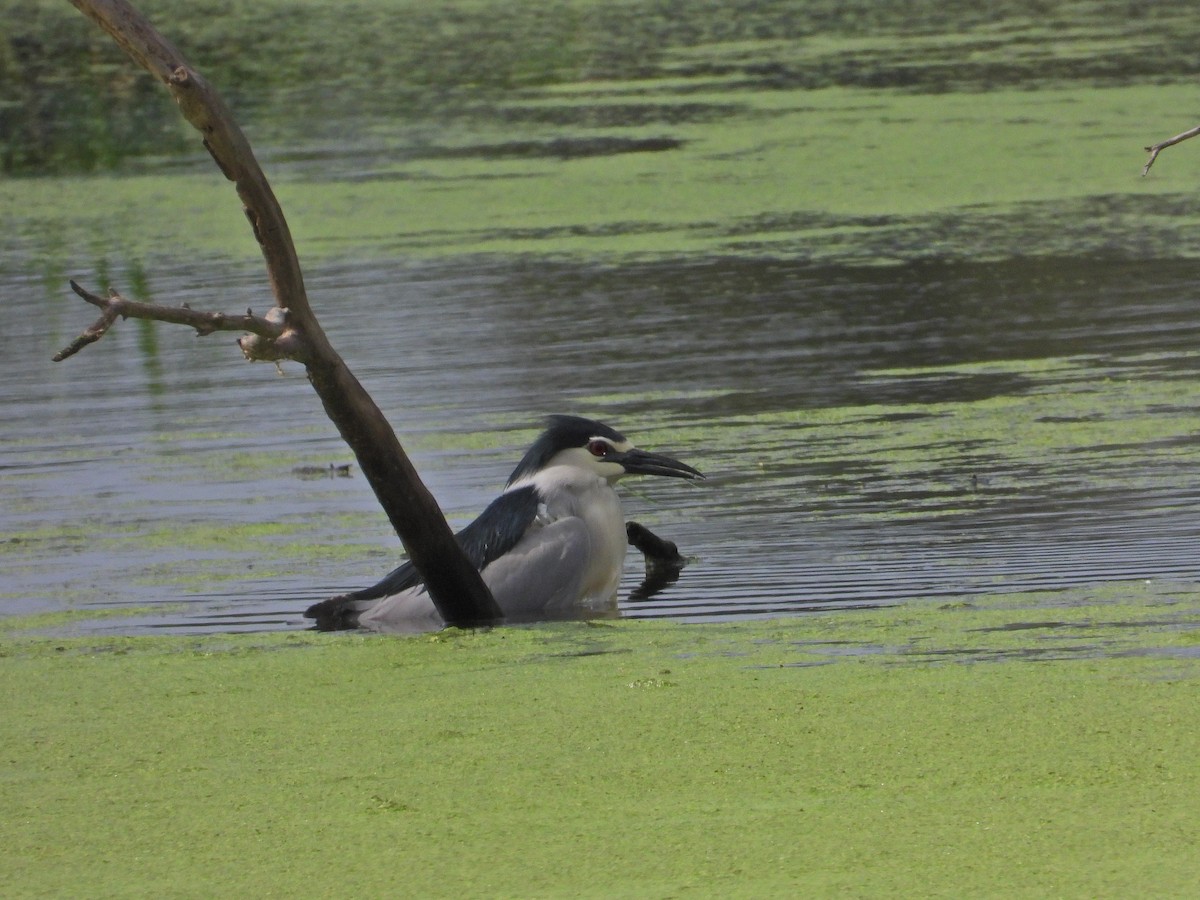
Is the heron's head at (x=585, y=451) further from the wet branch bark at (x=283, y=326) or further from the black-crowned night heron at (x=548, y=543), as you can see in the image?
the wet branch bark at (x=283, y=326)

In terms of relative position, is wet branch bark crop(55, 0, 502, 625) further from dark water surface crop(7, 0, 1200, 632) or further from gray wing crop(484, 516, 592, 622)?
dark water surface crop(7, 0, 1200, 632)

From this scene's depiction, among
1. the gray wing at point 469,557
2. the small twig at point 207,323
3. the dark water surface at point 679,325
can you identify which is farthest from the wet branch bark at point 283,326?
the dark water surface at point 679,325

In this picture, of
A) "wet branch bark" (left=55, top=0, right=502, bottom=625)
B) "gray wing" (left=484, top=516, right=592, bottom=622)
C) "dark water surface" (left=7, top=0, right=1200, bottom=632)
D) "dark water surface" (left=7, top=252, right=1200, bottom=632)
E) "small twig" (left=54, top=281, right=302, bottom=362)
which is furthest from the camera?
"dark water surface" (left=7, top=0, right=1200, bottom=632)

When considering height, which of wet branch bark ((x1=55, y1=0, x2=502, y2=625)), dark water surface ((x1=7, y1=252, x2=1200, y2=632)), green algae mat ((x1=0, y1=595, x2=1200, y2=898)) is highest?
wet branch bark ((x1=55, y1=0, x2=502, y2=625))

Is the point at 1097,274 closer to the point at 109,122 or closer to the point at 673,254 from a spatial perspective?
the point at 673,254

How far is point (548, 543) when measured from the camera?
575 cm

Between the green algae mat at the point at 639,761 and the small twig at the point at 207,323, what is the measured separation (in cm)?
75

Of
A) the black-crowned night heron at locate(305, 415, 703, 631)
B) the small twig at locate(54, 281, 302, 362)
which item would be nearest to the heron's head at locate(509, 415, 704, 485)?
the black-crowned night heron at locate(305, 415, 703, 631)

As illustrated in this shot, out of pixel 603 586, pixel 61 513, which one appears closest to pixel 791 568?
pixel 603 586

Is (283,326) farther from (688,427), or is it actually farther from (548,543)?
(688,427)

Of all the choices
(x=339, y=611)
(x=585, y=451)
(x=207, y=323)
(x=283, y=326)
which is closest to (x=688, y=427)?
(x=585, y=451)

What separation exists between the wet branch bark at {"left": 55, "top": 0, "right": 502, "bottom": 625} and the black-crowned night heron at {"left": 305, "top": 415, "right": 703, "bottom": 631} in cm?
24

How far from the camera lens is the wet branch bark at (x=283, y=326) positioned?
450 cm

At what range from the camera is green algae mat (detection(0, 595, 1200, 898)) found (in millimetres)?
3137
